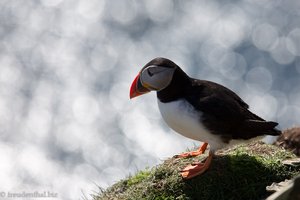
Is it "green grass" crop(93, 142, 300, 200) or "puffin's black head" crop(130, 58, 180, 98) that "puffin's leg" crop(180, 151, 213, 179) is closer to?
"green grass" crop(93, 142, 300, 200)

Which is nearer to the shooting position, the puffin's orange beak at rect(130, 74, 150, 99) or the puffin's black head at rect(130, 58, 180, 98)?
the puffin's black head at rect(130, 58, 180, 98)

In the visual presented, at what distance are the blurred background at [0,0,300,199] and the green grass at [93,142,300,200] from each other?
22.4 ft

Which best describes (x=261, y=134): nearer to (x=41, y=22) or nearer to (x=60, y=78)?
(x=60, y=78)

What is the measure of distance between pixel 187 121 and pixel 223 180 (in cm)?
65

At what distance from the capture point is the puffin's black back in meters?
6.07

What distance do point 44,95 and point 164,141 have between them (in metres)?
3.65

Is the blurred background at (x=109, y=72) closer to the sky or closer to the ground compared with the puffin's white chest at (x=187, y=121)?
closer to the sky

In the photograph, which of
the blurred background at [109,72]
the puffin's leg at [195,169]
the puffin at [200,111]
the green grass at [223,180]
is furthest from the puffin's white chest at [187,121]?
the blurred background at [109,72]

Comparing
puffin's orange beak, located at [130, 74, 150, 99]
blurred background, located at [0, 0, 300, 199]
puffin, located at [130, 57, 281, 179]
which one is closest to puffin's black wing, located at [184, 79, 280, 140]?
puffin, located at [130, 57, 281, 179]

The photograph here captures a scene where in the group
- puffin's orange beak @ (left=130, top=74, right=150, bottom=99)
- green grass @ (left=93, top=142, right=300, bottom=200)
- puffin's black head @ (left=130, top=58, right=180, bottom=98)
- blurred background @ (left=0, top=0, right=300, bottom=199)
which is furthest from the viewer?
blurred background @ (left=0, top=0, right=300, bottom=199)

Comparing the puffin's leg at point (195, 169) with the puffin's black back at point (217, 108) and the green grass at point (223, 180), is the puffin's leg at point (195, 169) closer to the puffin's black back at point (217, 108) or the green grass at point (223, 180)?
the green grass at point (223, 180)

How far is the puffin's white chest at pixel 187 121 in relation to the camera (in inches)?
239

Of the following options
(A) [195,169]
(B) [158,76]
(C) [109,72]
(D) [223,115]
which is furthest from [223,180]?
(C) [109,72]

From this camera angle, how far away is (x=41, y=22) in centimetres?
1905
